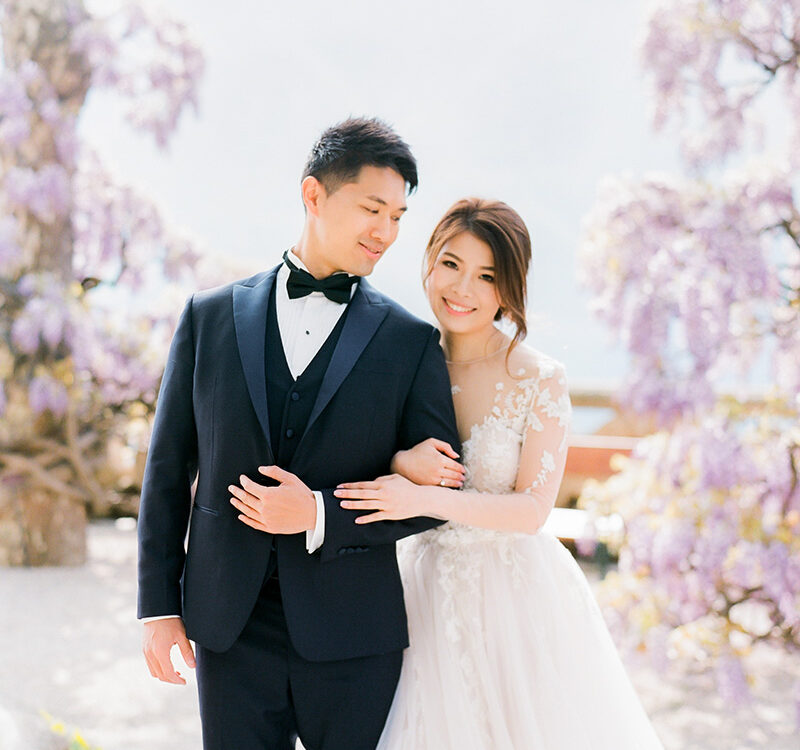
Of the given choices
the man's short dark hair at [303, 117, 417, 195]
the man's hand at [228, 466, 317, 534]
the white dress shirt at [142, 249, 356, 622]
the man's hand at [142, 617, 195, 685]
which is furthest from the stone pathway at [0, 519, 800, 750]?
the man's short dark hair at [303, 117, 417, 195]

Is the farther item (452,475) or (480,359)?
(480,359)

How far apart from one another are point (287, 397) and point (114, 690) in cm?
289

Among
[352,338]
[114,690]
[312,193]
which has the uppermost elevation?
[312,193]

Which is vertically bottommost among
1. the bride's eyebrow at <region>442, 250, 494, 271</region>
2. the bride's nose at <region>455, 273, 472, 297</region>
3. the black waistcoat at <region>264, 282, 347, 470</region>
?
the black waistcoat at <region>264, 282, 347, 470</region>

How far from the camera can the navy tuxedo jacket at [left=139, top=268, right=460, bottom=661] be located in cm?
147

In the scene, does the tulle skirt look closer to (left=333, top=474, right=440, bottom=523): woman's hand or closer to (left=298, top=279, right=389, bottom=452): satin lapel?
(left=333, top=474, right=440, bottom=523): woman's hand

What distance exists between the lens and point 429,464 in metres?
1.49

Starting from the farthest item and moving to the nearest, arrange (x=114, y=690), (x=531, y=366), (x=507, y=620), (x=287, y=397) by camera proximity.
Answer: (x=114, y=690)
(x=531, y=366)
(x=507, y=620)
(x=287, y=397)

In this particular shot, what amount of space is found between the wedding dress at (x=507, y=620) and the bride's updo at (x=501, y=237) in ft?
0.49

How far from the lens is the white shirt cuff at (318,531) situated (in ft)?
4.68

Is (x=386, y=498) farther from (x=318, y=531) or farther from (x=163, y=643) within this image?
(x=163, y=643)

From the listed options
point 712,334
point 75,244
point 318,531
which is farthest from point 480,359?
point 75,244

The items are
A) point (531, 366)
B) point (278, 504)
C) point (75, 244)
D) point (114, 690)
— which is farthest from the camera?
point (75, 244)

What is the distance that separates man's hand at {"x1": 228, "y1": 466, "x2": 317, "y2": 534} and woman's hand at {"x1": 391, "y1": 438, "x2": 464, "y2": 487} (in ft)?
0.61
